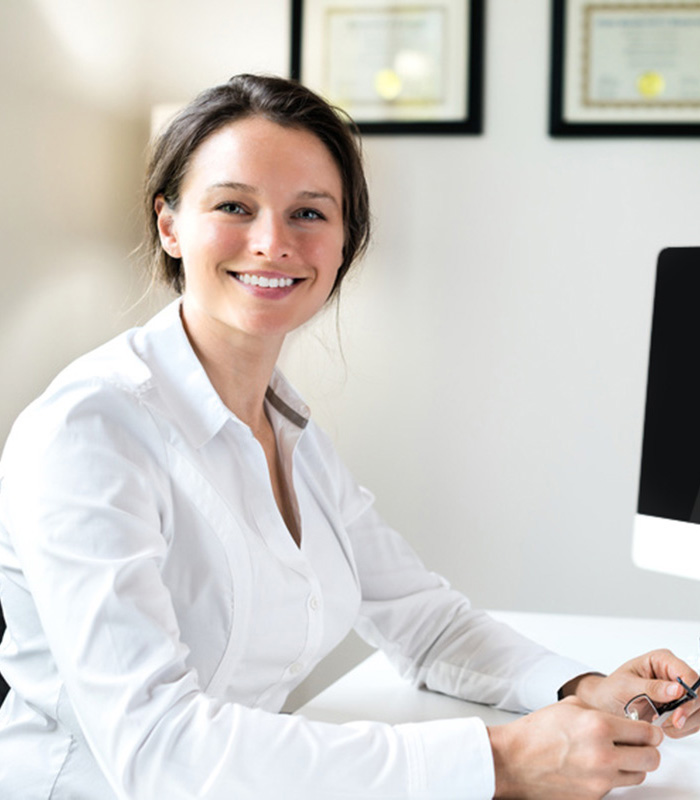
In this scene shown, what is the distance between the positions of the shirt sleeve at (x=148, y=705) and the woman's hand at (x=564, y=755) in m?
0.03

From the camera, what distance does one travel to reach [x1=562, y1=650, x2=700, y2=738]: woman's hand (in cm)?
114

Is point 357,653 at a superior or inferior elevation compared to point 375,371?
inferior

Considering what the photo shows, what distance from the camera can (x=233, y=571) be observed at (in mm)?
1113

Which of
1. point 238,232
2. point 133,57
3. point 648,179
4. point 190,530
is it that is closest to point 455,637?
point 190,530

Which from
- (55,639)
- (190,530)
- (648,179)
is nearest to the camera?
(55,639)

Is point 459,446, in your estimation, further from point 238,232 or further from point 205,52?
point 238,232

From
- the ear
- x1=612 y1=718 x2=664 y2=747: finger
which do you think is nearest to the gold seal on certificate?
the ear

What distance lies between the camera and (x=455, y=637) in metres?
1.41

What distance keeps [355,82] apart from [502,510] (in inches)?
46.5

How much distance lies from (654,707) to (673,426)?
318mm

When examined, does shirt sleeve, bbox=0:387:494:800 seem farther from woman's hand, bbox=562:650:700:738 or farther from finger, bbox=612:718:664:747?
woman's hand, bbox=562:650:700:738

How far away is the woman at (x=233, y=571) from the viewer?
91cm

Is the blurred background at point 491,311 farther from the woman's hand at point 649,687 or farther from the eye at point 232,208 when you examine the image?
the woman's hand at point 649,687

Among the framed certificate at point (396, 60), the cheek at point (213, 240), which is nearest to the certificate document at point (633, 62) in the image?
the framed certificate at point (396, 60)
